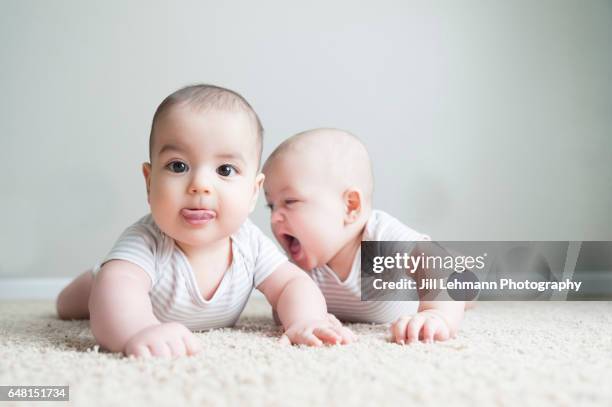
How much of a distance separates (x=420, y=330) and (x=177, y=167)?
1.55 feet

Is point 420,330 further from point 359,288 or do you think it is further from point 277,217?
point 277,217

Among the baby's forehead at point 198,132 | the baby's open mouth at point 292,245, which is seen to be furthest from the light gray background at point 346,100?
the baby's forehead at point 198,132

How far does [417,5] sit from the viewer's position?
207 centimetres

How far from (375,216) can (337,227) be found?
4.5 inches

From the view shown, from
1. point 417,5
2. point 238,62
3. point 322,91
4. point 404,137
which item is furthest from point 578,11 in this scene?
point 238,62

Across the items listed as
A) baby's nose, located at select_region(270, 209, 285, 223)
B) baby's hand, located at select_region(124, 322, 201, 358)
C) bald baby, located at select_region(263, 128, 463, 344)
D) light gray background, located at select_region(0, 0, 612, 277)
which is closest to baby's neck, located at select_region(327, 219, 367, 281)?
bald baby, located at select_region(263, 128, 463, 344)

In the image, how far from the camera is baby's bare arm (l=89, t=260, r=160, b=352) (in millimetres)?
890

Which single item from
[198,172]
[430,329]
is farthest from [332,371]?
[198,172]

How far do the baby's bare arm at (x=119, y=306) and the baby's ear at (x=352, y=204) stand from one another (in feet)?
1.51

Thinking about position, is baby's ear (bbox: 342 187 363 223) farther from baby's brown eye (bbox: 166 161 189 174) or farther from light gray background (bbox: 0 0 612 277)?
light gray background (bbox: 0 0 612 277)

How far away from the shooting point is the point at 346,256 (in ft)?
4.33

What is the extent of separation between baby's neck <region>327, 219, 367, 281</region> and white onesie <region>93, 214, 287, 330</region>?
7.9 inches

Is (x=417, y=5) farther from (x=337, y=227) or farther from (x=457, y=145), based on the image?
(x=337, y=227)

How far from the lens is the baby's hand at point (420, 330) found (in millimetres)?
996
